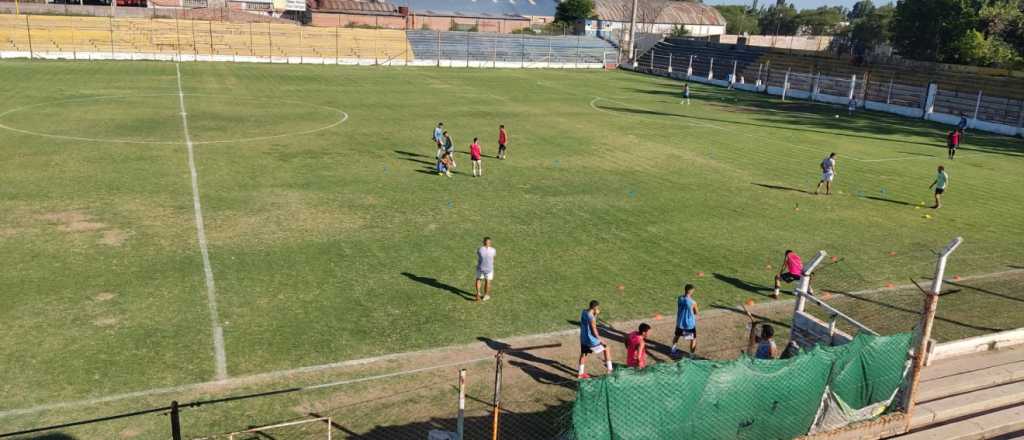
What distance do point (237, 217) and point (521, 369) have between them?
38.3 feet

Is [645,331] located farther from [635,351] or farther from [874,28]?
[874,28]

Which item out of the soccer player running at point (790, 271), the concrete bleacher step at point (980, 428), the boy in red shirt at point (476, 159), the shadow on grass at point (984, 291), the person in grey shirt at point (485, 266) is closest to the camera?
the concrete bleacher step at point (980, 428)

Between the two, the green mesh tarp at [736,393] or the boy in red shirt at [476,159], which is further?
the boy in red shirt at [476,159]

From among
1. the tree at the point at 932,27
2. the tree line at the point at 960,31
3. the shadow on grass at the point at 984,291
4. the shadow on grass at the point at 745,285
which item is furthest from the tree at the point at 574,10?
the shadow on grass at the point at 745,285

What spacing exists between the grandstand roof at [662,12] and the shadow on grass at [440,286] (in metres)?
130

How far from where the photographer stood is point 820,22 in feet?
478

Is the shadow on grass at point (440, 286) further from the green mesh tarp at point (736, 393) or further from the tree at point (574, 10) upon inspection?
the tree at point (574, 10)

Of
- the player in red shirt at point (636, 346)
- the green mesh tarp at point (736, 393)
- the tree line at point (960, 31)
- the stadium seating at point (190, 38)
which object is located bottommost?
the player in red shirt at point (636, 346)

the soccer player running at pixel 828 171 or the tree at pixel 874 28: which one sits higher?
the tree at pixel 874 28

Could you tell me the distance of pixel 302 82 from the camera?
2130 inches

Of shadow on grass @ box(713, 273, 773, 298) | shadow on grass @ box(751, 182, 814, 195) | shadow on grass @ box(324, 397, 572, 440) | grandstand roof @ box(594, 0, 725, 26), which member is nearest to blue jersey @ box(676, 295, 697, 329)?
shadow on grass @ box(324, 397, 572, 440)

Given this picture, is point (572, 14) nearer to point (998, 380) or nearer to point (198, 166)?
point (198, 166)

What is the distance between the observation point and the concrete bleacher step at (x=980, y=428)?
1125 centimetres

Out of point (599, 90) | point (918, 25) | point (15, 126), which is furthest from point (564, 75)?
point (15, 126)
